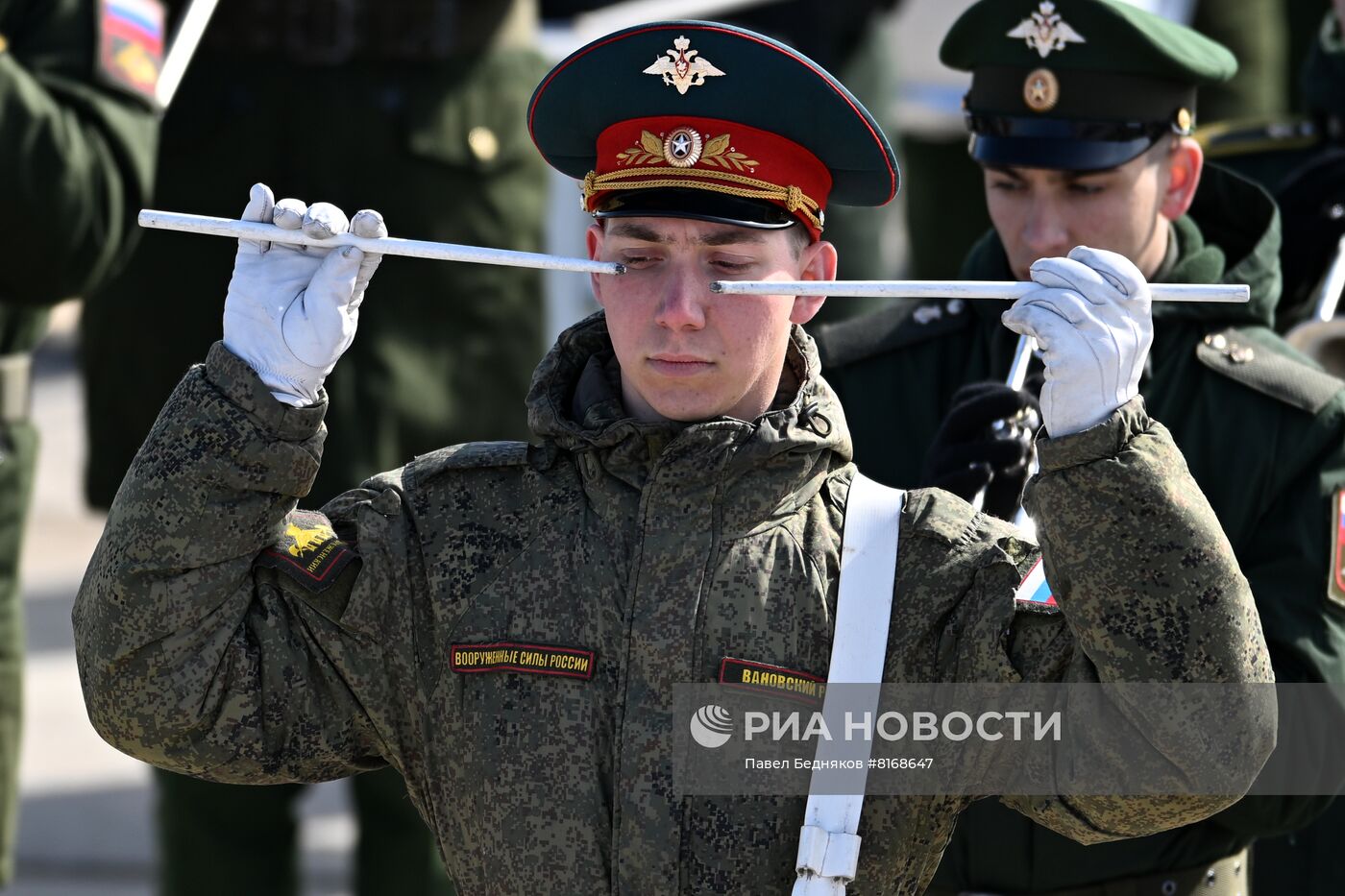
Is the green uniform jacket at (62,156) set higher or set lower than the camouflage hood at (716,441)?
higher

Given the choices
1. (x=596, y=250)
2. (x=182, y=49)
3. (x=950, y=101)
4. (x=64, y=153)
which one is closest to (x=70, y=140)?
(x=64, y=153)

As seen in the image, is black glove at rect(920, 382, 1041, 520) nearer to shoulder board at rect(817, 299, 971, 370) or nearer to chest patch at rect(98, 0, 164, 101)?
shoulder board at rect(817, 299, 971, 370)

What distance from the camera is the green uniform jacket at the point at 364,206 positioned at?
5.00 m

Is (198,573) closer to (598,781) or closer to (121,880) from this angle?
(598,781)

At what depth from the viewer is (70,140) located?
4.41 m

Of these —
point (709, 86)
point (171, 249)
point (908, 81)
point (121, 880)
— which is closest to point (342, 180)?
point (171, 249)

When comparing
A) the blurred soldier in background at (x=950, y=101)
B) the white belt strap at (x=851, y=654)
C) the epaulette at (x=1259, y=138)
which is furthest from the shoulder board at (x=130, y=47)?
the blurred soldier in background at (x=950, y=101)

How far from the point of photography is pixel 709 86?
2.77 meters

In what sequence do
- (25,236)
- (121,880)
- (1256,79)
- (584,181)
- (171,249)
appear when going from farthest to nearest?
(1256,79)
(121,880)
(171,249)
(25,236)
(584,181)

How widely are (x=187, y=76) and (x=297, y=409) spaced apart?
2.65 metres

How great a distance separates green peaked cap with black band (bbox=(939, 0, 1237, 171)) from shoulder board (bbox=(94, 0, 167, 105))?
68.5 inches

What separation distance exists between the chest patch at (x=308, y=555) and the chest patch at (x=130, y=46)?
2.09 m

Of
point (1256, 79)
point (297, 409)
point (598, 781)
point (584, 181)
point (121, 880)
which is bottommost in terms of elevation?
point (121, 880)

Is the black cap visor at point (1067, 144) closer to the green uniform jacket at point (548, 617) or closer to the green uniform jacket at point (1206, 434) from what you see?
the green uniform jacket at point (1206, 434)
